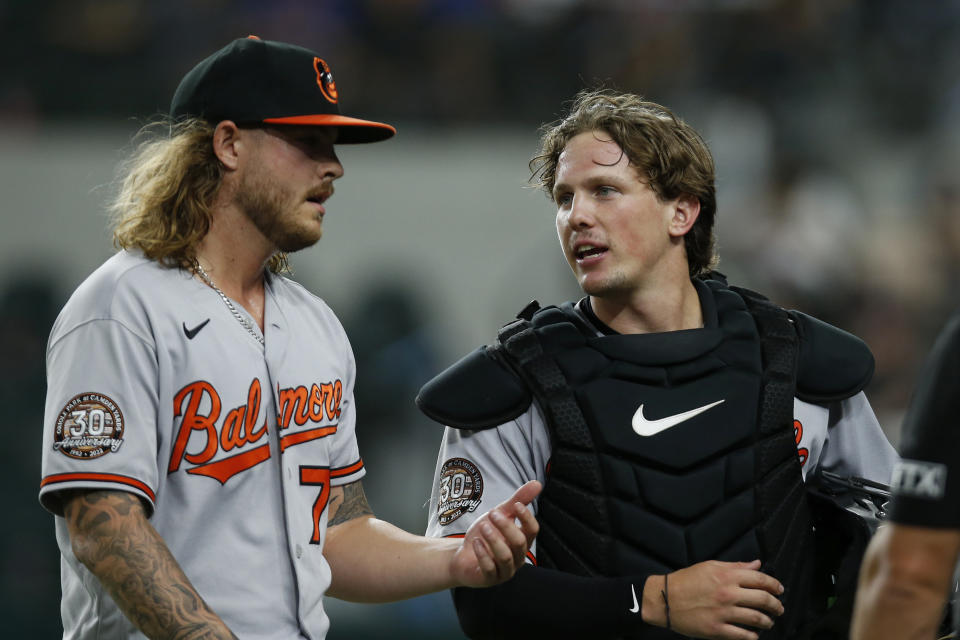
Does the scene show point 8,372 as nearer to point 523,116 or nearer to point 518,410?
point 523,116

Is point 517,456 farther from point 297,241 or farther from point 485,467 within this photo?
point 297,241

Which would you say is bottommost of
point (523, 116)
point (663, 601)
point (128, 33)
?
point (663, 601)

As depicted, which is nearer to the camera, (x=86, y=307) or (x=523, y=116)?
(x=86, y=307)

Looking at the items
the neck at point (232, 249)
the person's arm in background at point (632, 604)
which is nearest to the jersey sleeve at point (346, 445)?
the neck at point (232, 249)

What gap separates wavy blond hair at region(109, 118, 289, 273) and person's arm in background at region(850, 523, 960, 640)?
1.58 meters

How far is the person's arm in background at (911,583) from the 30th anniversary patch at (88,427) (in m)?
1.43

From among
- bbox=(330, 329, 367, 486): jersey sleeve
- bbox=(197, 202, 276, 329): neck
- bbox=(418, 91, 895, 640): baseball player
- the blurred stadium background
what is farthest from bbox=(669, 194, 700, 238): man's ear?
the blurred stadium background

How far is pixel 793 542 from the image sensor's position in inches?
115

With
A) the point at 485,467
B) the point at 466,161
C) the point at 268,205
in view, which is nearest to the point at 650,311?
the point at 485,467

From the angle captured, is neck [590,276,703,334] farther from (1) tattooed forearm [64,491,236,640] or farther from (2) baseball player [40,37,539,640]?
(1) tattooed forearm [64,491,236,640]

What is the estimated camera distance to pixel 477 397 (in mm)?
2908

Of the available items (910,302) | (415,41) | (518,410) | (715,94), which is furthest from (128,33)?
(518,410)

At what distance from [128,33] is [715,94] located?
13.2 ft

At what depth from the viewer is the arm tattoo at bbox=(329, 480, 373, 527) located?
2963mm
